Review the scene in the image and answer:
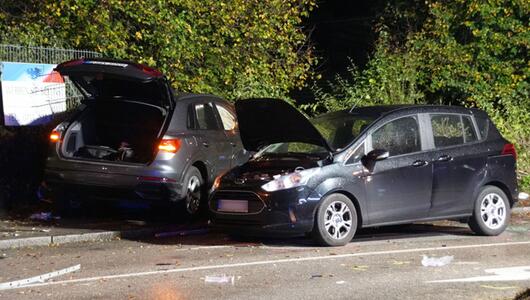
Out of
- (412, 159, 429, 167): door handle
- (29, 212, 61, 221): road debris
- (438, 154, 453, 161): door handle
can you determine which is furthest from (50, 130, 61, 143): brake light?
(438, 154, 453, 161): door handle

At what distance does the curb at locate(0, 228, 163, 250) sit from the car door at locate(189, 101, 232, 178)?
4.54ft

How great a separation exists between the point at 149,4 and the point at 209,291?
9368mm

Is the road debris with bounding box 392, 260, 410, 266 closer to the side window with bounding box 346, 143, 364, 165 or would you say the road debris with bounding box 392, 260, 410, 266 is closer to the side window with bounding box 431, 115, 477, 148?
the side window with bounding box 346, 143, 364, 165

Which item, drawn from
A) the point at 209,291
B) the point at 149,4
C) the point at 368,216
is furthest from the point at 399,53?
the point at 209,291

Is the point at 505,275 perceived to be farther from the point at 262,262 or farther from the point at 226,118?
the point at 226,118

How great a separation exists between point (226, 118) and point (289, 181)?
10.9ft

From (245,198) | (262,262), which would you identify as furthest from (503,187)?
(262,262)

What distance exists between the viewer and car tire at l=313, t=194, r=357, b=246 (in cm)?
1023

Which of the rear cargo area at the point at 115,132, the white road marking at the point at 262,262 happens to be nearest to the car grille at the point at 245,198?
the white road marking at the point at 262,262

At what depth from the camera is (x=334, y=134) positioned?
1099 cm

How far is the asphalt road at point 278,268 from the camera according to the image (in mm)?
7844

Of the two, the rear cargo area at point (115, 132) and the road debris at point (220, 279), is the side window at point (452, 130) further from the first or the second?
the road debris at point (220, 279)

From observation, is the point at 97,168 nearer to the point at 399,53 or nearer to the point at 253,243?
the point at 253,243

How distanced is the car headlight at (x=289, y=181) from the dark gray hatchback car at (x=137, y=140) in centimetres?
198
